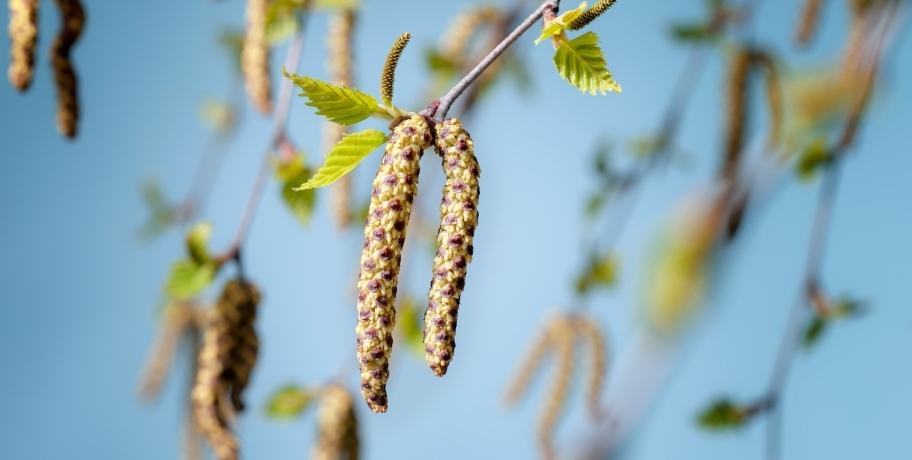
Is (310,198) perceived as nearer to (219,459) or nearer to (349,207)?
(349,207)

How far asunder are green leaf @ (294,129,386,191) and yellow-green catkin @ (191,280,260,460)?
0.51 meters

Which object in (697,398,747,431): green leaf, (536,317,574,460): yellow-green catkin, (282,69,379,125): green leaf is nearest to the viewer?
(282,69,379,125): green leaf

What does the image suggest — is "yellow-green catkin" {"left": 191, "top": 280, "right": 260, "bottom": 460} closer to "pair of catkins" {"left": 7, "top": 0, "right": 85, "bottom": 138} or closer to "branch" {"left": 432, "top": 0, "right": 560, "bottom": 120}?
"pair of catkins" {"left": 7, "top": 0, "right": 85, "bottom": 138}

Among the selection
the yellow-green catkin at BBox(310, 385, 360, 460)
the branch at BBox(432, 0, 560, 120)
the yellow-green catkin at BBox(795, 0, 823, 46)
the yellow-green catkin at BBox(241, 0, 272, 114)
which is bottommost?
the branch at BBox(432, 0, 560, 120)

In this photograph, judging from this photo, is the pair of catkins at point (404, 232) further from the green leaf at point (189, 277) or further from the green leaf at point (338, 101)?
the green leaf at point (189, 277)

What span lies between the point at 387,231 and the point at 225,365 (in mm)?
563

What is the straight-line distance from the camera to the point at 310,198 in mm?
1542

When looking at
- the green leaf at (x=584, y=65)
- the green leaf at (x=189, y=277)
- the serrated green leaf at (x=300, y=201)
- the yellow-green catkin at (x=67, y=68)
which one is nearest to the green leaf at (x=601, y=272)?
the serrated green leaf at (x=300, y=201)

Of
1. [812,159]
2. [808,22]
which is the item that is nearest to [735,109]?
[808,22]

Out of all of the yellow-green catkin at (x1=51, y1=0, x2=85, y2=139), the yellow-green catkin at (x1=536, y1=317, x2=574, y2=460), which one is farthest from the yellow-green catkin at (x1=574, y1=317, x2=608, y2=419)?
the yellow-green catkin at (x1=51, y1=0, x2=85, y2=139)

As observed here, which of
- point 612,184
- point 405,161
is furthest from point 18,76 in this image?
point 612,184

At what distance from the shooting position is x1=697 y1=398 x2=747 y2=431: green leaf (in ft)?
7.02

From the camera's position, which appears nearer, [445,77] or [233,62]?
[445,77]

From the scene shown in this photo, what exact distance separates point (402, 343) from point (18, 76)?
121 centimetres
